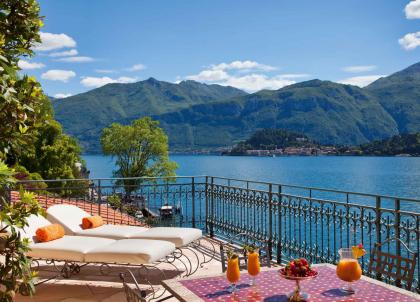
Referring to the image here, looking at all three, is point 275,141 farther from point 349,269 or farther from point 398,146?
point 349,269

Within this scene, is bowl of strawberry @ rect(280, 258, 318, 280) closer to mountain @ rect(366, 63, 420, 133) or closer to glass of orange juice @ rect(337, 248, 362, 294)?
glass of orange juice @ rect(337, 248, 362, 294)

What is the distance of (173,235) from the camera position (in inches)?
217

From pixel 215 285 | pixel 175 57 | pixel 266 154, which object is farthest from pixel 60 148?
pixel 266 154

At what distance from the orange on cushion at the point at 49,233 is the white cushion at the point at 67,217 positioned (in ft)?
1.08

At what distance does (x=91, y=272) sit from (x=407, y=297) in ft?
13.7

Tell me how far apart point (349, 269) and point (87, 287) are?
3.38m

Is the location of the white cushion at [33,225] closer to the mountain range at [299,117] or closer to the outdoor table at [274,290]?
the outdoor table at [274,290]

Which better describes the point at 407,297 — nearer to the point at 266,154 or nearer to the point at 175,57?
the point at 175,57

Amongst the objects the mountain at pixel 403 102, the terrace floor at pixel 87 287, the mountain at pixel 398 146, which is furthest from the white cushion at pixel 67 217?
the mountain at pixel 403 102

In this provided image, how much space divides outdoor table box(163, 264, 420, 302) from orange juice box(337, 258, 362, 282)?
0.10m

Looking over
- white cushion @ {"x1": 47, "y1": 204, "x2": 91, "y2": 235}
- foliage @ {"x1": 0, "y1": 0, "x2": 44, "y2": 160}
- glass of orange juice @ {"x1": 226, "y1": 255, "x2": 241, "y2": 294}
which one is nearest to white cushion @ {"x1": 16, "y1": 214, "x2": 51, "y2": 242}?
white cushion @ {"x1": 47, "y1": 204, "x2": 91, "y2": 235}

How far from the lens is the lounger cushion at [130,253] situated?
185 inches

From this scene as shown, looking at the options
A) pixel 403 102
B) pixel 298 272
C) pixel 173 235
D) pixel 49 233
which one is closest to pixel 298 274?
pixel 298 272

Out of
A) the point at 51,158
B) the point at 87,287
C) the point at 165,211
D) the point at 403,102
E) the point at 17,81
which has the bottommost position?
the point at 87,287
